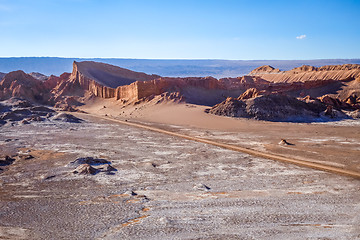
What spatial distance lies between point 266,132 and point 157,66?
5114 inches

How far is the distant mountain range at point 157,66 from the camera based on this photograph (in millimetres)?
135125

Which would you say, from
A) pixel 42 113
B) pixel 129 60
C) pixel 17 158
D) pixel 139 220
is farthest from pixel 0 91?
pixel 129 60

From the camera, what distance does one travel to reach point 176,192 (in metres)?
8.69

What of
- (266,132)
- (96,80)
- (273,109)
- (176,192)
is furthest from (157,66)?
(176,192)

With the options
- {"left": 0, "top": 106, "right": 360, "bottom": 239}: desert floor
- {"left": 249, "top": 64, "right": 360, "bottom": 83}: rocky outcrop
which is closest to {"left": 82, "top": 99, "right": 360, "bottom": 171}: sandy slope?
{"left": 0, "top": 106, "right": 360, "bottom": 239}: desert floor

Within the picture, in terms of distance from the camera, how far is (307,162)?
11836mm

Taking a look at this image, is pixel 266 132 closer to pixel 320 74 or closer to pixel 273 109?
pixel 273 109

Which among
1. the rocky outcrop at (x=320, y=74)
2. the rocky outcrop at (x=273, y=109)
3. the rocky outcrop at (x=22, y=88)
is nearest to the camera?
the rocky outcrop at (x=273, y=109)

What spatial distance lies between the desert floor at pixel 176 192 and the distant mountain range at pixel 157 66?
118 meters

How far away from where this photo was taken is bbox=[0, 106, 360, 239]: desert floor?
6.49 metres

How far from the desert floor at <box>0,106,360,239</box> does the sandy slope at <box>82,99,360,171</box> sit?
0.14 metres

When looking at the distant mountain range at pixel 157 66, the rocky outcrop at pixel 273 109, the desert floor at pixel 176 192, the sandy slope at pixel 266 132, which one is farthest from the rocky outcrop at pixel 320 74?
the distant mountain range at pixel 157 66

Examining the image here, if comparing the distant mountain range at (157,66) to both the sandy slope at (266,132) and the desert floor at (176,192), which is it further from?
the desert floor at (176,192)

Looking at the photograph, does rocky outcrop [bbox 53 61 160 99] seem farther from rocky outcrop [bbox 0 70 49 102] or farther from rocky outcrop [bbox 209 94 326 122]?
rocky outcrop [bbox 209 94 326 122]
